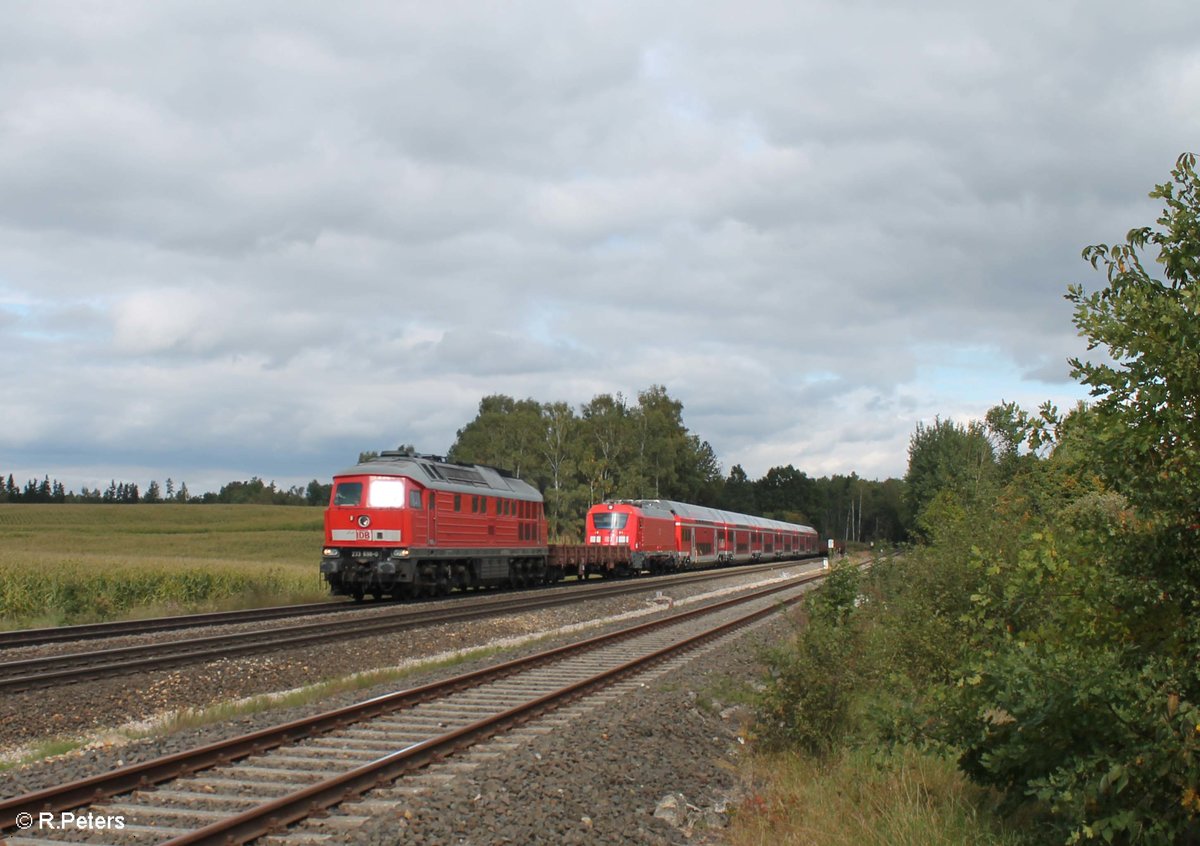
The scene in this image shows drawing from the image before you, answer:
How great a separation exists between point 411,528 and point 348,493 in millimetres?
2210

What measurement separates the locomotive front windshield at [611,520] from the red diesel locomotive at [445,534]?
0.05m

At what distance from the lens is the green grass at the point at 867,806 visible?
6.43 meters

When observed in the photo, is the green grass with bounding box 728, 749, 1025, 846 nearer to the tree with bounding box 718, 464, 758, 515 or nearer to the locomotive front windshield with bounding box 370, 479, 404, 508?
the locomotive front windshield with bounding box 370, 479, 404, 508

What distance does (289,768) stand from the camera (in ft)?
26.5

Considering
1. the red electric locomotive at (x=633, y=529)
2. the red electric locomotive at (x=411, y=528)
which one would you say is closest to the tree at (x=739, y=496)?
the red electric locomotive at (x=633, y=529)

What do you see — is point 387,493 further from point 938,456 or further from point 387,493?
point 938,456

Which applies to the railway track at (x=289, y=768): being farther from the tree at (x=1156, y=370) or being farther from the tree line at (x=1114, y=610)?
the tree at (x=1156, y=370)

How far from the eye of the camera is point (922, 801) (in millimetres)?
7531

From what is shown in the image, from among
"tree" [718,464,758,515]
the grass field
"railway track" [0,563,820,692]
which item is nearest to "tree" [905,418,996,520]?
"railway track" [0,563,820,692]

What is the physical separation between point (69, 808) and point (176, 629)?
13601 millimetres

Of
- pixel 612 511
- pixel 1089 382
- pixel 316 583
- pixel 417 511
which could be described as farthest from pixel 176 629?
pixel 612 511

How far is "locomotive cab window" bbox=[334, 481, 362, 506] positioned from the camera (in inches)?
1018

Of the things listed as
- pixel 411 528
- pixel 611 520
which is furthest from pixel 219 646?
pixel 611 520

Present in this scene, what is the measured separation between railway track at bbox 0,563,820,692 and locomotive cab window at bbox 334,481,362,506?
3051 millimetres
